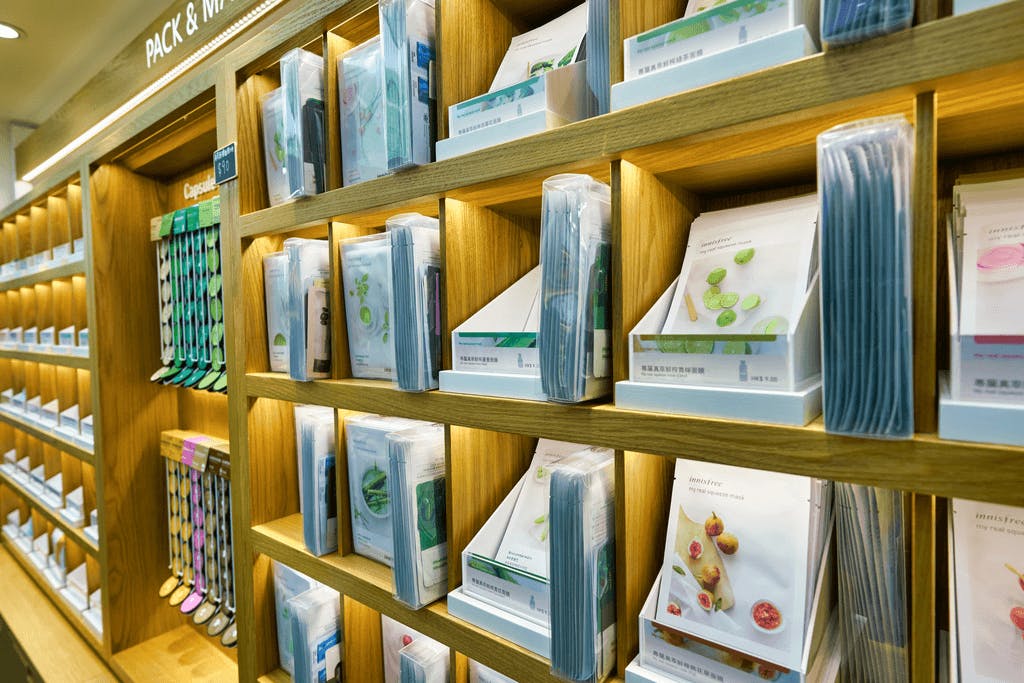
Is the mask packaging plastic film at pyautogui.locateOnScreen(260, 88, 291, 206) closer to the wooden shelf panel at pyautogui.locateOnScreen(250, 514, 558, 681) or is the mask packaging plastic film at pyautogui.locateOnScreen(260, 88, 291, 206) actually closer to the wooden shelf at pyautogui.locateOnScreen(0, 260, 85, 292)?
the wooden shelf panel at pyautogui.locateOnScreen(250, 514, 558, 681)

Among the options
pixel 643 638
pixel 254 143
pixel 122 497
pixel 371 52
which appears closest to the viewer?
pixel 643 638

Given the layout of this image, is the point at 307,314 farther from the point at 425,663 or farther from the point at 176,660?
the point at 176,660

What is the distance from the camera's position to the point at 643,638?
3.13ft

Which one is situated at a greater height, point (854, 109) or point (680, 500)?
point (854, 109)

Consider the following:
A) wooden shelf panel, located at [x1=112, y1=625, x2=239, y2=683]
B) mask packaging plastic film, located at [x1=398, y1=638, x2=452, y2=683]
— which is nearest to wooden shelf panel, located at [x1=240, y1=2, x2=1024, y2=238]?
mask packaging plastic film, located at [x1=398, y1=638, x2=452, y2=683]

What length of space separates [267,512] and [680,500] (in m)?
1.32

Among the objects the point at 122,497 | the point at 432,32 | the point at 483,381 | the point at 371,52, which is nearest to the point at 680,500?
the point at 483,381

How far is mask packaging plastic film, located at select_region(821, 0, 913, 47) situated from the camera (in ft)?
2.20

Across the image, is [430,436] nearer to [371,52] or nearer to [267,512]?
[267,512]

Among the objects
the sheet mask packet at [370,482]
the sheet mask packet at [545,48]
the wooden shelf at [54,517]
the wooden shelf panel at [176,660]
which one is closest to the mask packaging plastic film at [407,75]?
the sheet mask packet at [545,48]

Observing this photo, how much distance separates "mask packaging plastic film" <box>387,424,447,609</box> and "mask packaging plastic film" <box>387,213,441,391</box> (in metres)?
0.14

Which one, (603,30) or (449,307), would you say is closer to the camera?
(603,30)

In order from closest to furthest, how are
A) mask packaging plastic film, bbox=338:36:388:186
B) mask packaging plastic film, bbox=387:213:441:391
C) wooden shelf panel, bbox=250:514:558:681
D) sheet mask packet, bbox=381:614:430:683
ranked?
1. wooden shelf panel, bbox=250:514:558:681
2. mask packaging plastic film, bbox=387:213:441:391
3. mask packaging plastic film, bbox=338:36:388:186
4. sheet mask packet, bbox=381:614:430:683

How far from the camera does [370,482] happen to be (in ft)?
4.76
